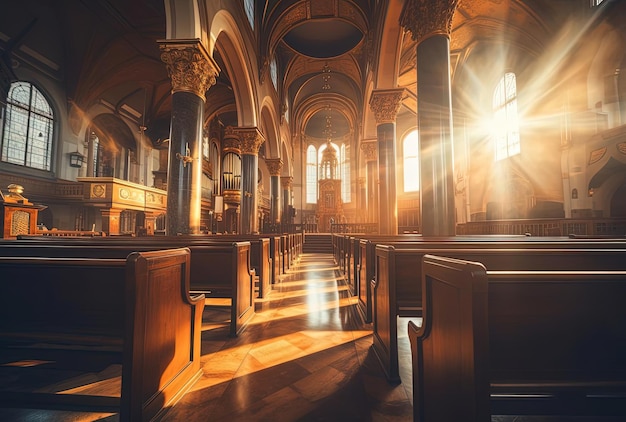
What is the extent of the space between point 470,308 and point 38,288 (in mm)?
2221

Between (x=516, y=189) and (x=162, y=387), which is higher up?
(x=516, y=189)

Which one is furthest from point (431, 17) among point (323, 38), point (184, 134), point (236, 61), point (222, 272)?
point (323, 38)

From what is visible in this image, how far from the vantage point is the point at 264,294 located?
4230 millimetres

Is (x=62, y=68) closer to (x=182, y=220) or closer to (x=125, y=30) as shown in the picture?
(x=125, y=30)

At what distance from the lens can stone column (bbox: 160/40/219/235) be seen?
5516 millimetres

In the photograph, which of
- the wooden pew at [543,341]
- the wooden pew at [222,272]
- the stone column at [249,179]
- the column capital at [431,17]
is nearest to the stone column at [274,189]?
the stone column at [249,179]

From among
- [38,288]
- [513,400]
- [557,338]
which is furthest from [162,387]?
[557,338]

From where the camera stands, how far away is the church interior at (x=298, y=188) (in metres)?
1.52

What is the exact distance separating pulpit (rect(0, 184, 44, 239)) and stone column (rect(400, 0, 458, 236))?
807cm

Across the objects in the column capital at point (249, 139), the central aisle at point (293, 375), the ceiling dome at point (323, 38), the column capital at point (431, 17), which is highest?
the ceiling dome at point (323, 38)

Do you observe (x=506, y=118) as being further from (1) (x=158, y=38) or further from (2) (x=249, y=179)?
(1) (x=158, y=38)

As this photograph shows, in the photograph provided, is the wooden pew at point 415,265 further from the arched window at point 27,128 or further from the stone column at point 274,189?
the arched window at point 27,128

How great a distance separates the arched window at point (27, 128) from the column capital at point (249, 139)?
8043 mm

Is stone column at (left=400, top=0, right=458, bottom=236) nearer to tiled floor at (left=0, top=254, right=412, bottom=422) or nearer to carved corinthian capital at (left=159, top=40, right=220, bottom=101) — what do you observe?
tiled floor at (left=0, top=254, right=412, bottom=422)
